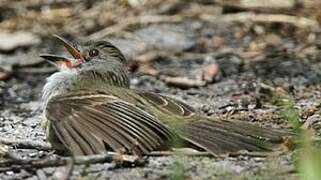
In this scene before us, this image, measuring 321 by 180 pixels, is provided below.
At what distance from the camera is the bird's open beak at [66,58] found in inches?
278

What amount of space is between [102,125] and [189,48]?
432 cm

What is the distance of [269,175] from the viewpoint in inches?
188

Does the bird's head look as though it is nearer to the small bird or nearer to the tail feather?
the small bird

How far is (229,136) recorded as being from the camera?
221 inches

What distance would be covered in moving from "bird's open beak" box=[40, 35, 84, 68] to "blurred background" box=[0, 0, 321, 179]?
0.48m

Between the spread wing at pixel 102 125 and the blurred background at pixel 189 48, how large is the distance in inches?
32.2

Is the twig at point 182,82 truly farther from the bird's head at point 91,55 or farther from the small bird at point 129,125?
the small bird at point 129,125

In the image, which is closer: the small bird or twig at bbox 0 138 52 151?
the small bird

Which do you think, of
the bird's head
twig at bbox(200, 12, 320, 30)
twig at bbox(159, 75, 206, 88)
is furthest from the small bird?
twig at bbox(200, 12, 320, 30)

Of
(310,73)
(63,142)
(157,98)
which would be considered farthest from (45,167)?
(310,73)

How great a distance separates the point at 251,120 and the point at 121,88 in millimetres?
878

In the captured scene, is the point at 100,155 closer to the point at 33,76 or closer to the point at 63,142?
the point at 63,142

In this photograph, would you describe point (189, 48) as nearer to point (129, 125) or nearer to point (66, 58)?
point (66, 58)

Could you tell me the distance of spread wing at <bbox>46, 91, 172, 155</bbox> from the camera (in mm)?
5449
